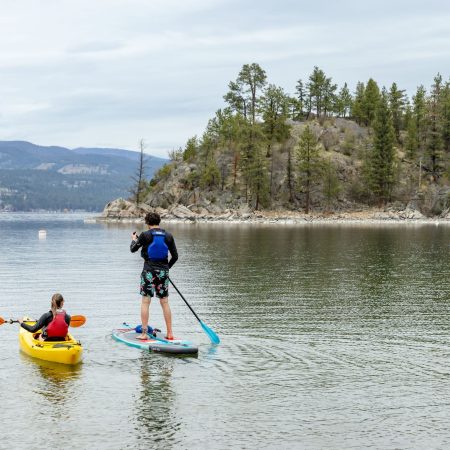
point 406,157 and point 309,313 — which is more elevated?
point 406,157

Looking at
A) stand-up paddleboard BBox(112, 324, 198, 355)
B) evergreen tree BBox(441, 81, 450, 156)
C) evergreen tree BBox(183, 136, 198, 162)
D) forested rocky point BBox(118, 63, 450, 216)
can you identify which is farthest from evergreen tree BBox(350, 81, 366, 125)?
stand-up paddleboard BBox(112, 324, 198, 355)

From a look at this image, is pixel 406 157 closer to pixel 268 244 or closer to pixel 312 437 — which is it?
pixel 268 244

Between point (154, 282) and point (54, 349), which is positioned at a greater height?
point (154, 282)

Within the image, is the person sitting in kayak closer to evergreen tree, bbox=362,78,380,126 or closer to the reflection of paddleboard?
the reflection of paddleboard

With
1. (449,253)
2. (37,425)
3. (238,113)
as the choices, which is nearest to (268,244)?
(449,253)

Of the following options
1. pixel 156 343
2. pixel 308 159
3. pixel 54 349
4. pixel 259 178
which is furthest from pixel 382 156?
pixel 54 349

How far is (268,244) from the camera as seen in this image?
59750mm

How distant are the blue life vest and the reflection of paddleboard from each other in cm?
222

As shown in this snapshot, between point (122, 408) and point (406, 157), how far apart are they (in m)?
145

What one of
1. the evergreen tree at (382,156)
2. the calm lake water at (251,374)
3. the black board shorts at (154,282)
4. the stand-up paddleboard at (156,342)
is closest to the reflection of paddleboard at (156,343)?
the stand-up paddleboard at (156,342)

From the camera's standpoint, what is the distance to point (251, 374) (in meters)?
14.6

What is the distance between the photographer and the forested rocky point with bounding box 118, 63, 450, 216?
445ft

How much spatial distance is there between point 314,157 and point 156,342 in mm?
119439

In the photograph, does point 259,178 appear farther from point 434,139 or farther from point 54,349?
point 54,349
